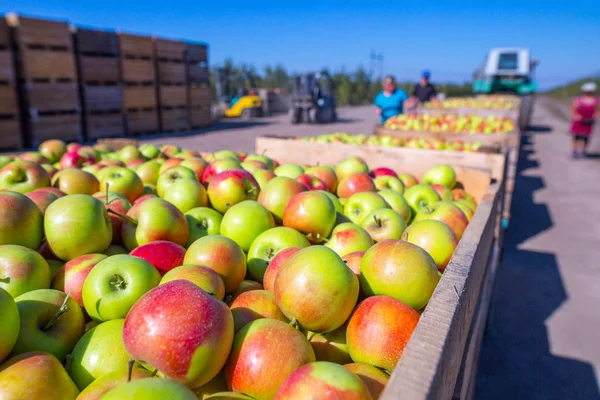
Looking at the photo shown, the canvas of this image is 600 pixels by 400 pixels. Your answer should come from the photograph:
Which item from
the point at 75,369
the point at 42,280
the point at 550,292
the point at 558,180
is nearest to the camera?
the point at 75,369

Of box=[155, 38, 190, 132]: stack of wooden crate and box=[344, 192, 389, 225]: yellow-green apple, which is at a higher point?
box=[155, 38, 190, 132]: stack of wooden crate

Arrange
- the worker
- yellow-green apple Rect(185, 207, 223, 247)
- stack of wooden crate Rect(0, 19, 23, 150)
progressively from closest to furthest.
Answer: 1. yellow-green apple Rect(185, 207, 223, 247)
2. stack of wooden crate Rect(0, 19, 23, 150)
3. the worker

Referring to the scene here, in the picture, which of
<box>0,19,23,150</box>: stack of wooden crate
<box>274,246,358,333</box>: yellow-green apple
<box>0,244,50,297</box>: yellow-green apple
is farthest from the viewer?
<box>0,19,23,150</box>: stack of wooden crate

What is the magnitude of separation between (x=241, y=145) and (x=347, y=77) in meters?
34.7

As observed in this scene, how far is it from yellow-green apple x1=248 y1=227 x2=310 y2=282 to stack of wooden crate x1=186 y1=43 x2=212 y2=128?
45.9ft

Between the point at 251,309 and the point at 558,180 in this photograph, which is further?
the point at 558,180

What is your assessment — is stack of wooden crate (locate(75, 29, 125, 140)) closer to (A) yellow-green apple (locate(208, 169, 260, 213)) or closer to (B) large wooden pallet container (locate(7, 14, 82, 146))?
(B) large wooden pallet container (locate(7, 14, 82, 146))

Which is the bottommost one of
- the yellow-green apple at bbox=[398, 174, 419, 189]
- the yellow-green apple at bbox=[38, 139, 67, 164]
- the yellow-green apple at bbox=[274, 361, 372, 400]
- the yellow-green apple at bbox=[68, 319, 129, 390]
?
the yellow-green apple at bbox=[68, 319, 129, 390]

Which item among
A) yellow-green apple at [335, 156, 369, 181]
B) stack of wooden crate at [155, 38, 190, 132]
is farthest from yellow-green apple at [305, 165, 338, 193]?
stack of wooden crate at [155, 38, 190, 132]

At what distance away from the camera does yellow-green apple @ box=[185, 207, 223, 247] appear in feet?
6.97

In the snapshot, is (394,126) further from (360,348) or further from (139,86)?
(139,86)

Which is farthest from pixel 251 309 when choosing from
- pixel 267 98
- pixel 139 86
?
pixel 267 98

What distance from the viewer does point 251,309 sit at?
4.50ft

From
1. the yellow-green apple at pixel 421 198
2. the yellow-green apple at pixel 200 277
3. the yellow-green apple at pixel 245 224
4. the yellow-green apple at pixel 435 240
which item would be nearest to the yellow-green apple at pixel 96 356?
the yellow-green apple at pixel 200 277
